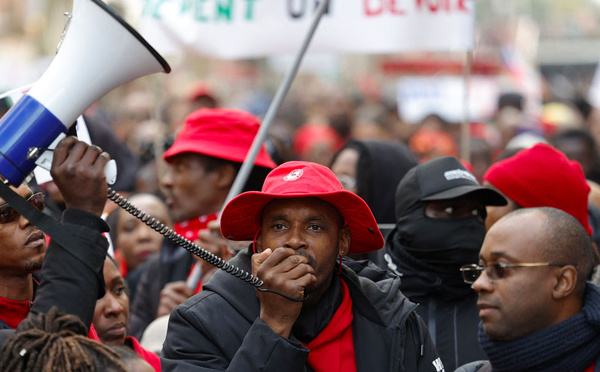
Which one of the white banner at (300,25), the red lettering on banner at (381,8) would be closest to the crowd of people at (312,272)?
the white banner at (300,25)

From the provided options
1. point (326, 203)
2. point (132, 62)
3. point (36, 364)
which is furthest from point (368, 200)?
point (36, 364)

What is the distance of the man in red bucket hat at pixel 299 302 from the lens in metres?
3.07

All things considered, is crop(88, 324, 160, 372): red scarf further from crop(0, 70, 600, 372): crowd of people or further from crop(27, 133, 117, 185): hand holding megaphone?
crop(27, 133, 117, 185): hand holding megaphone

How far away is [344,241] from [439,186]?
93 cm

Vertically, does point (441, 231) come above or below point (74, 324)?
below

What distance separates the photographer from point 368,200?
529 centimetres

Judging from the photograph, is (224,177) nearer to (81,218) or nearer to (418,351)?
(418,351)

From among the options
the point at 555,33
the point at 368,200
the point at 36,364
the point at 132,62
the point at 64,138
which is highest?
the point at 132,62

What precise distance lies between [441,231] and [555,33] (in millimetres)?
39034

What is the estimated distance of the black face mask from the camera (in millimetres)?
4215

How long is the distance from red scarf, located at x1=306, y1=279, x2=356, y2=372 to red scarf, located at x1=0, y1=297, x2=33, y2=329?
1.04 metres

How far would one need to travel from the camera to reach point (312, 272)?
10.5 feet

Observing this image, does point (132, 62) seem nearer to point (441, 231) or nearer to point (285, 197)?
point (285, 197)

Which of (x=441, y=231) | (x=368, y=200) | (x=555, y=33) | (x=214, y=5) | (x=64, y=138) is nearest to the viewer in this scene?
(x=64, y=138)
